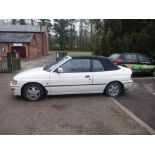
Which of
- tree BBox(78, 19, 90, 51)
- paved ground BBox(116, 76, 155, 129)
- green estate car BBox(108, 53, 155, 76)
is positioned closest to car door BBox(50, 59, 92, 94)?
paved ground BBox(116, 76, 155, 129)

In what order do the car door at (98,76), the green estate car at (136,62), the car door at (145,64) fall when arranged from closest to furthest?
the car door at (98,76) → the green estate car at (136,62) → the car door at (145,64)

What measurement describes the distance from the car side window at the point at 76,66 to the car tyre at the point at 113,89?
979 millimetres

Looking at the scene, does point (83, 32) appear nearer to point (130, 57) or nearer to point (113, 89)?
point (130, 57)

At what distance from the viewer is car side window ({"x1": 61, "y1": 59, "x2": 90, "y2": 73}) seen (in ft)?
21.3

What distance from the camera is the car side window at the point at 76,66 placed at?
255 inches

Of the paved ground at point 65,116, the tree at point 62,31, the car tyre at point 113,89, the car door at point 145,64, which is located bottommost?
the paved ground at point 65,116

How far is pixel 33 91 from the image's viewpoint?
6.25 metres

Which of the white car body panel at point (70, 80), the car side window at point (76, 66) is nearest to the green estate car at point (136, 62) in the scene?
the white car body panel at point (70, 80)

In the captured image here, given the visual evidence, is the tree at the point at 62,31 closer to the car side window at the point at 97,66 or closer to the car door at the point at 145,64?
the car door at the point at 145,64

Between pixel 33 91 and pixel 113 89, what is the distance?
2799mm

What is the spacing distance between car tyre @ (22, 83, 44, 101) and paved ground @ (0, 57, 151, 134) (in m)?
0.20

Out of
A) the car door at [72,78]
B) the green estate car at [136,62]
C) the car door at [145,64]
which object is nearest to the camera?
the car door at [72,78]

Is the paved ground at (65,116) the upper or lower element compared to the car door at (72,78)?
lower

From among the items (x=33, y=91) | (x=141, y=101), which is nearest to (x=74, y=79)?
(x=33, y=91)
